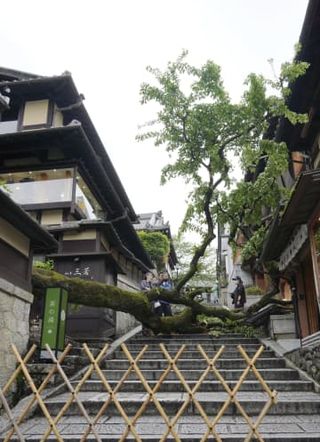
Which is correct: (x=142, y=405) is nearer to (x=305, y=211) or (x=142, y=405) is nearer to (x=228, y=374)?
(x=228, y=374)

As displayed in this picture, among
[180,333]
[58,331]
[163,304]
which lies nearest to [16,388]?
[58,331]

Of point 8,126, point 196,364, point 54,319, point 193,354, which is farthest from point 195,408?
point 8,126

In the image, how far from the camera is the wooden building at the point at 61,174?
12102mm

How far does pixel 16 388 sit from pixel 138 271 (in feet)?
45.1

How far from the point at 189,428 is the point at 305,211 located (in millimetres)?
4205

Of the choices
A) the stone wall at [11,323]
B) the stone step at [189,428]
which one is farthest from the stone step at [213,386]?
the stone wall at [11,323]

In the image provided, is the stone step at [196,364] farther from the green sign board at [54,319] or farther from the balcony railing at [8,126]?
the balcony railing at [8,126]

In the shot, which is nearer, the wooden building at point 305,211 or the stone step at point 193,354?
the wooden building at point 305,211

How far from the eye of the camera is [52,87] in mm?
13469

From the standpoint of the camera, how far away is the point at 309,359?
23.7ft

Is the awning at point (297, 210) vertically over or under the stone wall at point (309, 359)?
over

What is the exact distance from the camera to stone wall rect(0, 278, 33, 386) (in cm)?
597

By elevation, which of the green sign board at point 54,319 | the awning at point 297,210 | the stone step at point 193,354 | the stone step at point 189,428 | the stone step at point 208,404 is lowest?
the stone step at point 189,428

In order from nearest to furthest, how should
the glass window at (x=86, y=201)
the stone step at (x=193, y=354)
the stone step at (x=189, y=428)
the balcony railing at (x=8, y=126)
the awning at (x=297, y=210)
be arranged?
the stone step at (x=189, y=428) < the awning at (x=297, y=210) < the stone step at (x=193, y=354) < the glass window at (x=86, y=201) < the balcony railing at (x=8, y=126)
